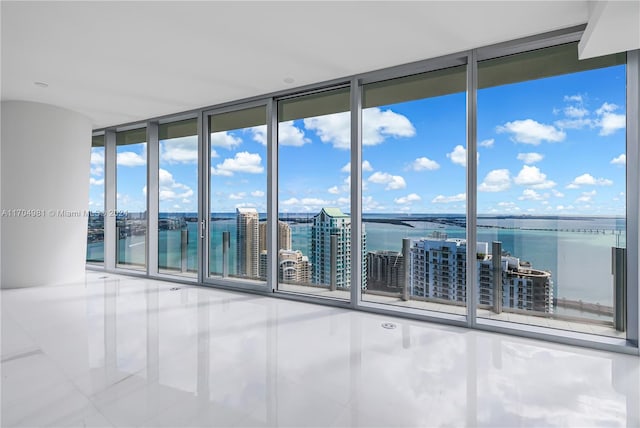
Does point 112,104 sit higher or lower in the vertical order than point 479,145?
higher

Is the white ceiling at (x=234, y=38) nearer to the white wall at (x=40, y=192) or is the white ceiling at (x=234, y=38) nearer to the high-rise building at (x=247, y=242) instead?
the white wall at (x=40, y=192)

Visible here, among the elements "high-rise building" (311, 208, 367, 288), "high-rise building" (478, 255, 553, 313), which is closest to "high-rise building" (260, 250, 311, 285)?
"high-rise building" (311, 208, 367, 288)

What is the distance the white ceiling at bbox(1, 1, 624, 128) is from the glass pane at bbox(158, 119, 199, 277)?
1.32m

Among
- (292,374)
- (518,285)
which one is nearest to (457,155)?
(518,285)

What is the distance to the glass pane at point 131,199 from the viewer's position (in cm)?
576

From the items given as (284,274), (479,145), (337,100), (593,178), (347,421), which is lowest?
(347,421)

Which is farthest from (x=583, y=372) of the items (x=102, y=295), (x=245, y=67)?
(x=102, y=295)

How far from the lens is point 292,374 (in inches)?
89.5

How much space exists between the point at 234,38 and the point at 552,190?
10.7 ft

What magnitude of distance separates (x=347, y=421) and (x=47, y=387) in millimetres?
1913

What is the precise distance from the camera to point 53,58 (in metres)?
3.29

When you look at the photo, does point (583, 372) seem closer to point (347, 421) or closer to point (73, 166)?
point (347, 421)

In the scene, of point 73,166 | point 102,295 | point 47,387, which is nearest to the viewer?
point 47,387

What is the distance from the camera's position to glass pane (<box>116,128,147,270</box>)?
5.76 meters
